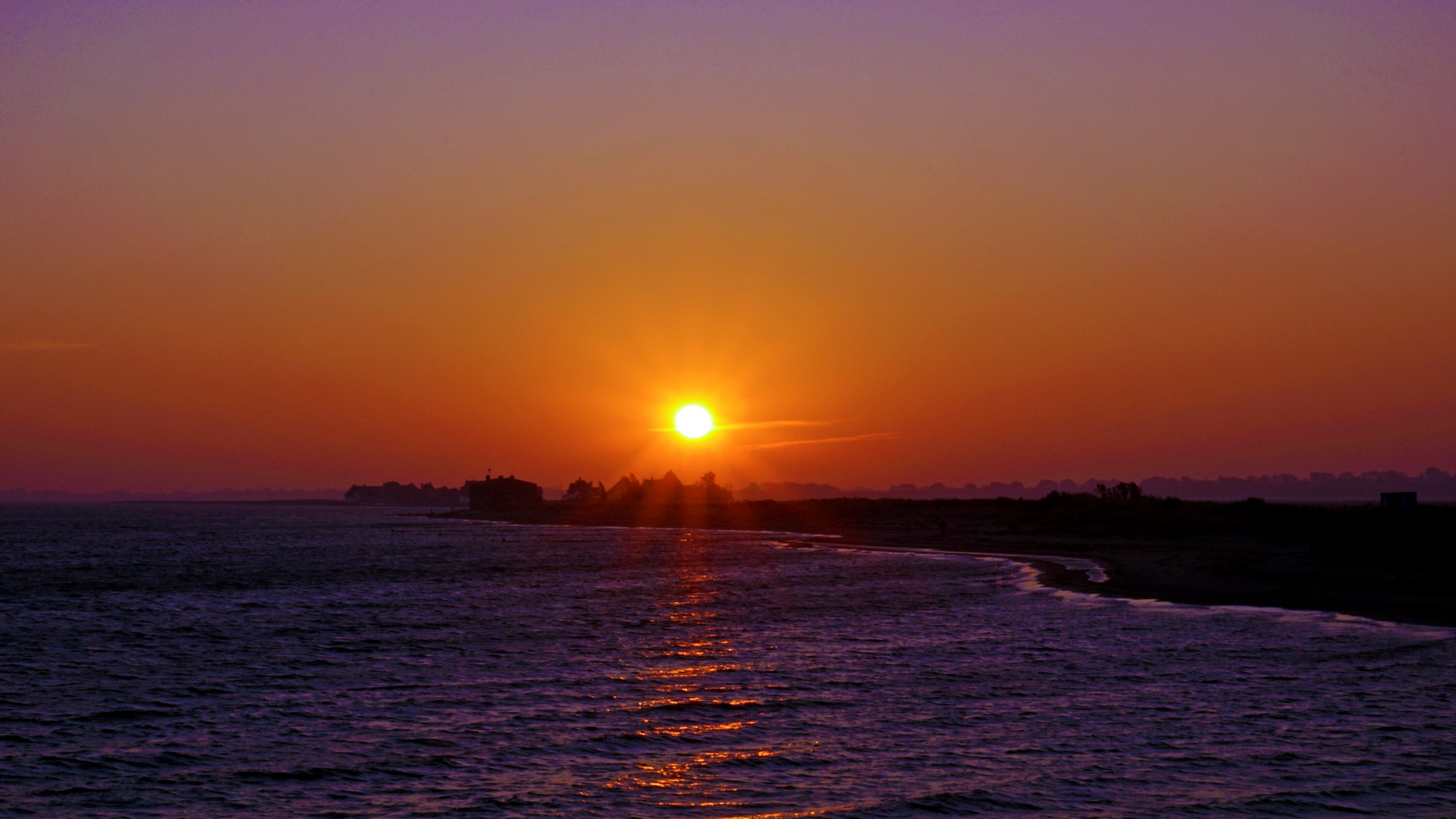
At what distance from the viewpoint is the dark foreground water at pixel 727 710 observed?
18156 mm

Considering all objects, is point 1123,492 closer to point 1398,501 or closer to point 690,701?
point 1398,501

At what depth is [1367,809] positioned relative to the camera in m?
16.7

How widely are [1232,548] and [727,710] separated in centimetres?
5542

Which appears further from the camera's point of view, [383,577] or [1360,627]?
[383,577]

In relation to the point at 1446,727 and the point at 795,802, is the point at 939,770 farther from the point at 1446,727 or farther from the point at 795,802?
the point at 1446,727

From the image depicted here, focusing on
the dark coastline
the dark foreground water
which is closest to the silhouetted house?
the dark coastline

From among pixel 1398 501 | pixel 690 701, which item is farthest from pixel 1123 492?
pixel 690 701

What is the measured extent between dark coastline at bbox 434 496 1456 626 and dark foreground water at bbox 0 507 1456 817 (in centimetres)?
528

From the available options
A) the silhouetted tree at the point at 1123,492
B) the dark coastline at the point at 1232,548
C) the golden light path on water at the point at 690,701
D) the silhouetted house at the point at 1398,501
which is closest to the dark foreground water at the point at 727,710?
the golden light path on water at the point at 690,701

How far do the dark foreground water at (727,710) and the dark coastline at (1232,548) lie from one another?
5277mm

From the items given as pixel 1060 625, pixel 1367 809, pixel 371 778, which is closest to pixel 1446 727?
pixel 1367 809

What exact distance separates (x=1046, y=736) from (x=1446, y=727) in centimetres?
777

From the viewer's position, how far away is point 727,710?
25312 millimetres

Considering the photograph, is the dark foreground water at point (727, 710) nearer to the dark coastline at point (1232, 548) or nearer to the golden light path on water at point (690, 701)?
the golden light path on water at point (690, 701)
